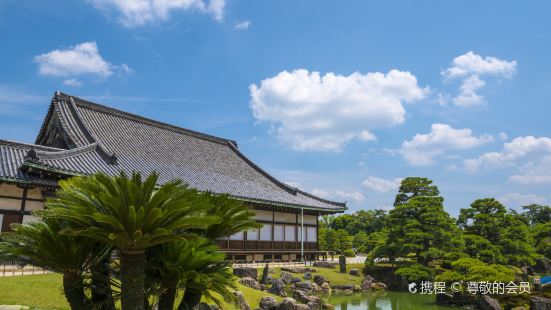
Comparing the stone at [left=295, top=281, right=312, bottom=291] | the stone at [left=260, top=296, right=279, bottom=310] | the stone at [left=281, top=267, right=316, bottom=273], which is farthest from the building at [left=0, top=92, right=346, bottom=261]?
the stone at [left=260, top=296, right=279, bottom=310]

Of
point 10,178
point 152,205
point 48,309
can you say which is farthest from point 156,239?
point 10,178

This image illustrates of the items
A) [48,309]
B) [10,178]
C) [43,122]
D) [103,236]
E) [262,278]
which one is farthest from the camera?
[43,122]

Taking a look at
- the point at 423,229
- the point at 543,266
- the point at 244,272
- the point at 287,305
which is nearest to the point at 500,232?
the point at 423,229

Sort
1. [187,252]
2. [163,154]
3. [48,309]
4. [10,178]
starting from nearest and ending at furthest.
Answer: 1. [187,252]
2. [48,309]
3. [10,178]
4. [163,154]

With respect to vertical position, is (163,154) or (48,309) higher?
(163,154)

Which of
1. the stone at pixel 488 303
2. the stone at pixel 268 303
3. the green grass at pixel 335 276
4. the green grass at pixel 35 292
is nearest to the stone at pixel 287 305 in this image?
the stone at pixel 268 303

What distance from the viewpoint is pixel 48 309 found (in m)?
12.1

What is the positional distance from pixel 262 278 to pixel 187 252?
15823 mm

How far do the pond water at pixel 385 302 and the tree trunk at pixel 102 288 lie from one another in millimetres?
16071

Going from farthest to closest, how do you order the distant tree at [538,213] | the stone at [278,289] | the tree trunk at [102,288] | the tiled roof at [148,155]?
the distant tree at [538,213]
the stone at [278,289]
the tiled roof at [148,155]
the tree trunk at [102,288]

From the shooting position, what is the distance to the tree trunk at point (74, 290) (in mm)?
9214

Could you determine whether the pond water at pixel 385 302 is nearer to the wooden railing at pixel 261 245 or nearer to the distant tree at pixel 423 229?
the distant tree at pixel 423 229

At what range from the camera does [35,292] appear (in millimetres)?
13570

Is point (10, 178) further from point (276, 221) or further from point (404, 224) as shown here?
point (404, 224)
